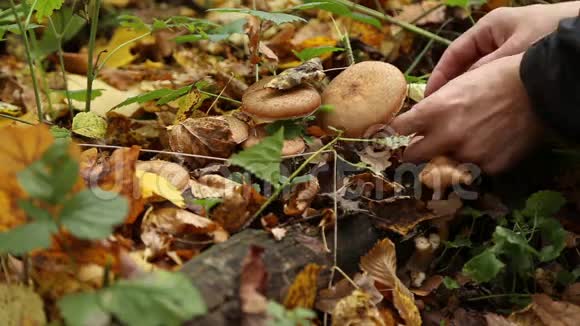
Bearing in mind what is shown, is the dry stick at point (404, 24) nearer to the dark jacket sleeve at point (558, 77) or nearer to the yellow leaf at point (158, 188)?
the dark jacket sleeve at point (558, 77)

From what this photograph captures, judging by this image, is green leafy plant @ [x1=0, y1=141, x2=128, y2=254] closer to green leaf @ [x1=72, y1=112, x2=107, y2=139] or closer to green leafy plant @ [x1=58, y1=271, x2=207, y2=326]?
green leafy plant @ [x1=58, y1=271, x2=207, y2=326]

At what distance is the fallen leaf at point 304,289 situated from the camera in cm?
154

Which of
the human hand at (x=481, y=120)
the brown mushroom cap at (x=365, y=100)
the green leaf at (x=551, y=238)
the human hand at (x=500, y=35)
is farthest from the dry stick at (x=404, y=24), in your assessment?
the green leaf at (x=551, y=238)

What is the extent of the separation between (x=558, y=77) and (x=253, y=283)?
1098 millimetres

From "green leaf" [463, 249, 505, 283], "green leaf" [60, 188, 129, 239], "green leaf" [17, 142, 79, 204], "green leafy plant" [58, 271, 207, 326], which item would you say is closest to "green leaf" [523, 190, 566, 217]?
"green leaf" [463, 249, 505, 283]

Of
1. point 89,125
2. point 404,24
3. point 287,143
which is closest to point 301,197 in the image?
point 287,143

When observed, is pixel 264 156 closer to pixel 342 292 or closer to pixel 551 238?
pixel 342 292

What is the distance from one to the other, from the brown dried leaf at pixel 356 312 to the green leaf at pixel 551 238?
60cm

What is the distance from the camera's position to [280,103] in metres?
2.00

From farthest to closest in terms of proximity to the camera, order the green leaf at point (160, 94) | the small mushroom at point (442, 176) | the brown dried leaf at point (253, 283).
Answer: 1. the green leaf at point (160, 94)
2. the small mushroom at point (442, 176)
3. the brown dried leaf at point (253, 283)

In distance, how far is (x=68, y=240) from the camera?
1421 mm

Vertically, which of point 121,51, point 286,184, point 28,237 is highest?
point 28,237

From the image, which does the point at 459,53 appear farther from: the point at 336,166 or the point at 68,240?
the point at 68,240

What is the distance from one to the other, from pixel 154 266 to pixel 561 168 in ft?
4.90
